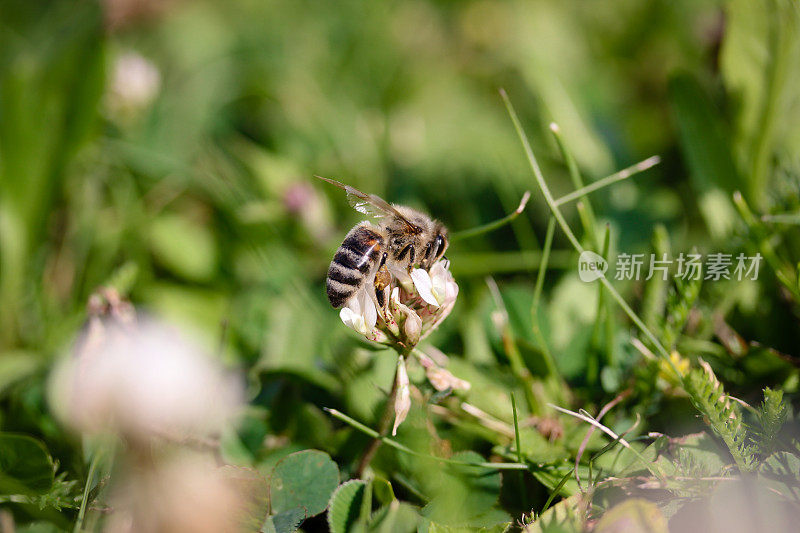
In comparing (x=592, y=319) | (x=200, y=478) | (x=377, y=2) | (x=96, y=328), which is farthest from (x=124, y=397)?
(x=377, y=2)

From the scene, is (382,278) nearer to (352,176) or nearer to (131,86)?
(352,176)

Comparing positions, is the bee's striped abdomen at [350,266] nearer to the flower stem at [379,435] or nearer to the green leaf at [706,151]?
the flower stem at [379,435]

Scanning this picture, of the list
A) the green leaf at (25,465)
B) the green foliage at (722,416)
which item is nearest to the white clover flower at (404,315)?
the green foliage at (722,416)

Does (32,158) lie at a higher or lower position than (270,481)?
higher

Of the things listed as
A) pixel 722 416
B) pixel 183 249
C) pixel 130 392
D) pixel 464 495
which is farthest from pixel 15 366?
pixel 722 416

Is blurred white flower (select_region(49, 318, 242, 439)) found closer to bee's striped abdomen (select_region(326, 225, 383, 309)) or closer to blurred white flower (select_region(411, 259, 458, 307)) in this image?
bee's striped abdomen (select_region(326, 225, 383, 309))

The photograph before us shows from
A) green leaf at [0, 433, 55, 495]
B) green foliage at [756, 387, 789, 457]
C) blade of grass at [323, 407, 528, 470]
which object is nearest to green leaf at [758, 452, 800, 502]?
green foliage at [756, 387, 789, 457]

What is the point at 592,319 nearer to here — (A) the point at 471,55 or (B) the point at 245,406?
(B) the point at 245,406
